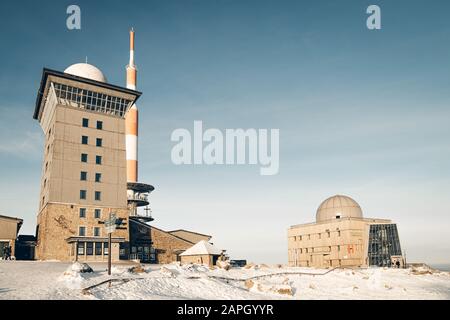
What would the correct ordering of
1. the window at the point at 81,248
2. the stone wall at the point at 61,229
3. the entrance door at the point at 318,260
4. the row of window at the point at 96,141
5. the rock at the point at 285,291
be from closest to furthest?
the rock at the point at 285,291 < the stone wall at the point at 61,229 < the window at the point at 81,248 < the row of window at the point at 96,141 < the entrance door at the point at 318,260

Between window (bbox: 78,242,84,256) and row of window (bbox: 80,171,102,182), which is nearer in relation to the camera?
window (bbox: 78,242,84,256)

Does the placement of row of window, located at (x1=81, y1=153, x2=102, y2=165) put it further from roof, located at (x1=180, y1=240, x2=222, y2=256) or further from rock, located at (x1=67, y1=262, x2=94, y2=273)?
rock, located at (x1=67, y1=262, x2=94, y2=273)

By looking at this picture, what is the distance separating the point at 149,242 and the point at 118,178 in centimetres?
1082

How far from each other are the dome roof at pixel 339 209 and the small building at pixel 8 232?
155 feet

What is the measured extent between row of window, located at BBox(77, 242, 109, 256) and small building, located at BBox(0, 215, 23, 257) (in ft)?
25.7

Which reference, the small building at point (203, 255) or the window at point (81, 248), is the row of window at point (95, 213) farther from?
the small building at point (203, 255)

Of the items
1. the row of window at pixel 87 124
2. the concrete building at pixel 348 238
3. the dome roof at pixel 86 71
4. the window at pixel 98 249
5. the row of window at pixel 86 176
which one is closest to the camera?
the window at pixel 98 249

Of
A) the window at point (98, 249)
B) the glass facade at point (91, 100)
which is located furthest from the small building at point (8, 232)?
the glass facade at point (91, 100)

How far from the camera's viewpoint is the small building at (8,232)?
165ft

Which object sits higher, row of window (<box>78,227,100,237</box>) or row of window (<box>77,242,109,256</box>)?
row of window (<box>78,227,100,237</box>)

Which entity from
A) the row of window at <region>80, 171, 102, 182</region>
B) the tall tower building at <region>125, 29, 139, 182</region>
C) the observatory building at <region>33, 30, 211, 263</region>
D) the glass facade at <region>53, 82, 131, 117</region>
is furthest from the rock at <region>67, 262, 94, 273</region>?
the tall tower building at <region>125, 29, 139, 182</region>

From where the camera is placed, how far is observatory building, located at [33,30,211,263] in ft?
172

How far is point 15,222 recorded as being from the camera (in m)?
51.6

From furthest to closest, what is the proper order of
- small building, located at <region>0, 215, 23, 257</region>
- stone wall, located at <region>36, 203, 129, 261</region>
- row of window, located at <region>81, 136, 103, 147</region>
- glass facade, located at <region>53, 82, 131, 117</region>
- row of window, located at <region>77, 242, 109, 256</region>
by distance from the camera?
row of window, located at <region>81, 136, 103, 147</region> → glass facade, located at <region>53, 82, 131, 117</region> → row of window, located at <region>77, 242, 109, 256</region> → stone wall, located at <region>36, 203, 129, 261</region> → small building, located at <region>0, 215, 23, 257</region>
